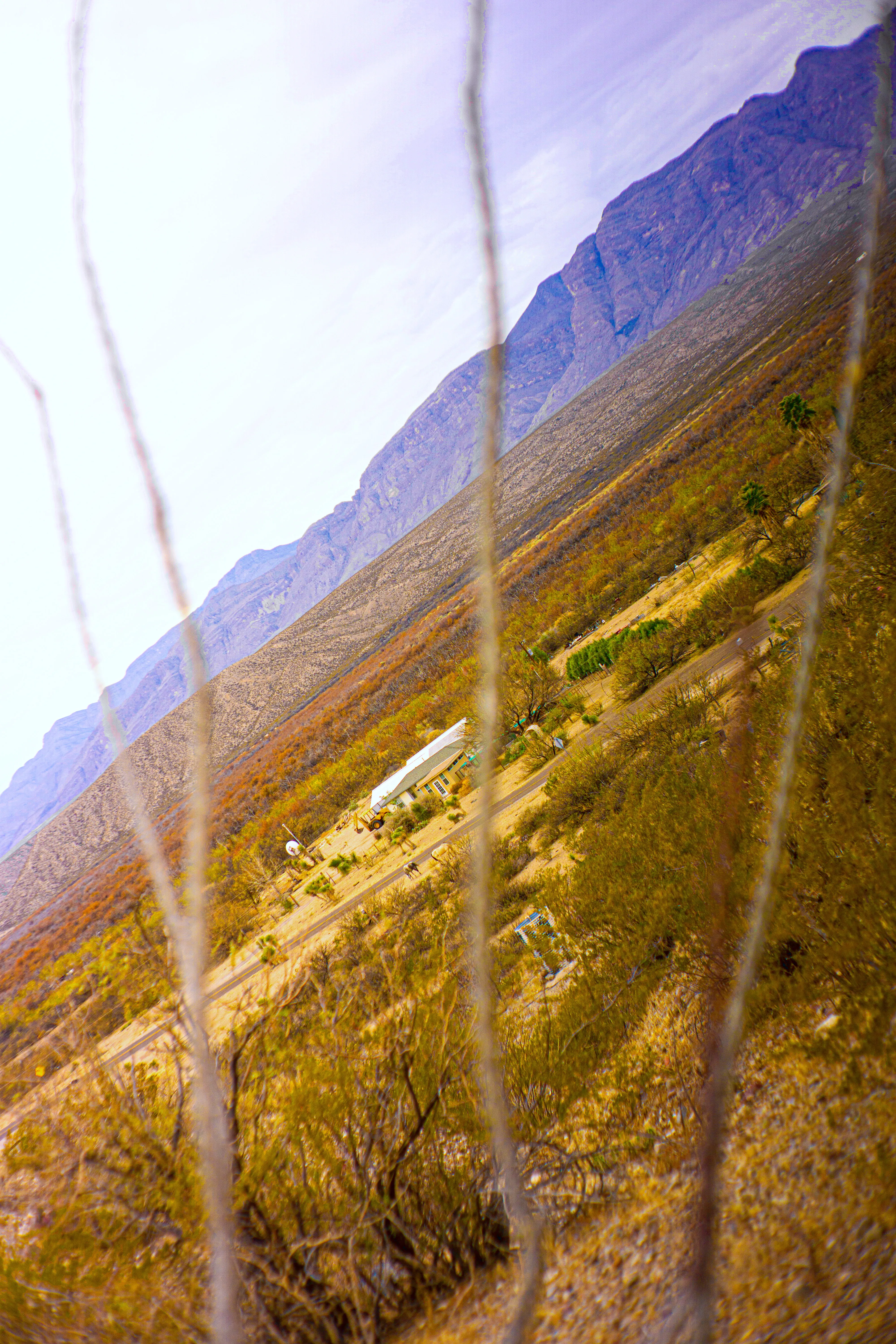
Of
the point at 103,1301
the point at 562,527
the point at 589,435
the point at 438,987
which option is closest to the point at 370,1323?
the point at 103,1301

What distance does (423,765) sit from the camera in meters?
19.3

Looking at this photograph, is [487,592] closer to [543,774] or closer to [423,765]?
[543,774]

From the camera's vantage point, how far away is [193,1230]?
3.21 meters

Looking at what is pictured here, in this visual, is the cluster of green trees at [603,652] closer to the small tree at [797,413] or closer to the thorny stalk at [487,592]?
the small tree at [797,413]

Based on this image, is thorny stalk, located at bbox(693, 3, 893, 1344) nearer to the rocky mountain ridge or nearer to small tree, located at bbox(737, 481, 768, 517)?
small tree, located at bbox(737, 481, 768, 517)

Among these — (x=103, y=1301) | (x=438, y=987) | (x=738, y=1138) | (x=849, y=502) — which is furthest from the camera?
(x=849, y=502)

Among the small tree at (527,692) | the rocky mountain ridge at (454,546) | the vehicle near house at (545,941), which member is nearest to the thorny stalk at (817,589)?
the vehicle near house at (545,941)

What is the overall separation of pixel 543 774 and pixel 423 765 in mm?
5703

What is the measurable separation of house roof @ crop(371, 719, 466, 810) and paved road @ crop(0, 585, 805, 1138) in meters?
3.42

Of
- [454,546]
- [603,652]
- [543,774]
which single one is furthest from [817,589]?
[454,546]

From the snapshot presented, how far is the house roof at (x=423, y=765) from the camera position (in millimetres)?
19344

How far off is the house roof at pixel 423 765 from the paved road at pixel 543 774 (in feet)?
11.2

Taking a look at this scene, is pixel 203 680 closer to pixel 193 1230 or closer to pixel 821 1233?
pixel 821 1233

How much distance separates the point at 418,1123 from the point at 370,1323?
88 centimetres
